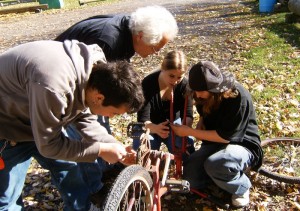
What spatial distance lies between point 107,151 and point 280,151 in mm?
2280

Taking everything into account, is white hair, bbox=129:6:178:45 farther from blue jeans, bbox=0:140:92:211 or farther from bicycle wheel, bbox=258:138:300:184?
bicycle wheel, bbox=258:138:300:184

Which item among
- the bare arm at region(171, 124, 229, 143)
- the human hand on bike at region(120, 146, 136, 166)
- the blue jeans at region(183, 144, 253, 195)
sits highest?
the human hand on bike at region(120, 146, 136, 166)

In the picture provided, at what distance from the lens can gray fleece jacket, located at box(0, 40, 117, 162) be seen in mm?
1732

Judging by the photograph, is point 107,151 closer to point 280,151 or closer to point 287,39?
point 280,151

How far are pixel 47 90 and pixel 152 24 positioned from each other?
1249 millimetres

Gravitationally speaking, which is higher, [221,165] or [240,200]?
[221,165]

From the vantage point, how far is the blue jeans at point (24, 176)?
224 cm

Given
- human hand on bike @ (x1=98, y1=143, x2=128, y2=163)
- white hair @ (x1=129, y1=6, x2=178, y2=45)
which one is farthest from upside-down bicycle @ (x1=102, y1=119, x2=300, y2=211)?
A: white hair @ (x1=129, y1=6, x2=178, y2=45)

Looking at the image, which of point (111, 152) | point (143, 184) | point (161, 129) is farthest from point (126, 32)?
point (143, 184)

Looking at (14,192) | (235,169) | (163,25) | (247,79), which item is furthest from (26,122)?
(247,79)

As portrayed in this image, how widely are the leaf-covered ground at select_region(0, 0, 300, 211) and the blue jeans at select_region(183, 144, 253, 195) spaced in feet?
0.82

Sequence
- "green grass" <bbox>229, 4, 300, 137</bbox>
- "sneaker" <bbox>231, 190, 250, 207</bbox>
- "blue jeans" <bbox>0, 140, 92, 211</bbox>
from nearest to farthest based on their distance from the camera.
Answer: "blue jeans" <bbox>0, 140, 92, 211</bbox>
"sneaker" <bbox>231, 190, 250, 207</bbox>
"green grass" <bbox>229, 4, 300, 137</bbox>

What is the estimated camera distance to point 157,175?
2.33 meters

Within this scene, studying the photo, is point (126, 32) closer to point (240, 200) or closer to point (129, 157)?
point (129, 157)
